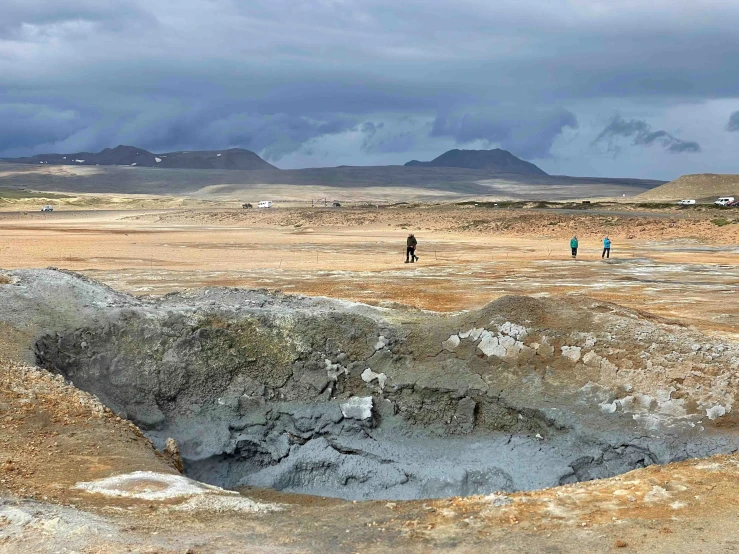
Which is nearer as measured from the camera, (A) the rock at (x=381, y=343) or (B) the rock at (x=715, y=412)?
→ (B) the rock at (x=715, y=412)

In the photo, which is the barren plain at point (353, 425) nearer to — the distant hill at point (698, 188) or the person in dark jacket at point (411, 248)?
the person in dark jacket at point (411, 248)

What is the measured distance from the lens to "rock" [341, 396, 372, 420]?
521 inches

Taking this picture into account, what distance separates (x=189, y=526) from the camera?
7.46m

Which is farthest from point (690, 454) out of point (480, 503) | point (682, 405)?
point (480, 503)

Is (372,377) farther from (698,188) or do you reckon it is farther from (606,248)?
(698,188)

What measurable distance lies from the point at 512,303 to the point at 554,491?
244 inches

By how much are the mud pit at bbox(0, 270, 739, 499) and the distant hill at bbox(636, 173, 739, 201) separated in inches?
5087

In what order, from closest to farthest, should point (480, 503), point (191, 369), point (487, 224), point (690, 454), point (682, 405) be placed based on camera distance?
point (480, 503) → point (690, 454) → point (682, 405) → point (191, 369) → point (487, 224)

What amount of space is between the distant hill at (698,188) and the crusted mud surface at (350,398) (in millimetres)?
129302

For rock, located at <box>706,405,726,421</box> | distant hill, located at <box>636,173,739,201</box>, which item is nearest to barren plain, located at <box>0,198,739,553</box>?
rock, located at <box>706,405,726,421</box>

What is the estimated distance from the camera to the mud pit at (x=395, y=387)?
12.2 metres

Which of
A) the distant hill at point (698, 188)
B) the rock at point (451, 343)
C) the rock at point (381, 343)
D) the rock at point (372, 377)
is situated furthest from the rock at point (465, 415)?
the distant hill at point (698, 188)

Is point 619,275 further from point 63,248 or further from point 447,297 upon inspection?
point 63,248

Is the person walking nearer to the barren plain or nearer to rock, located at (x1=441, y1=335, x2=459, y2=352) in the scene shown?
the barren plain
